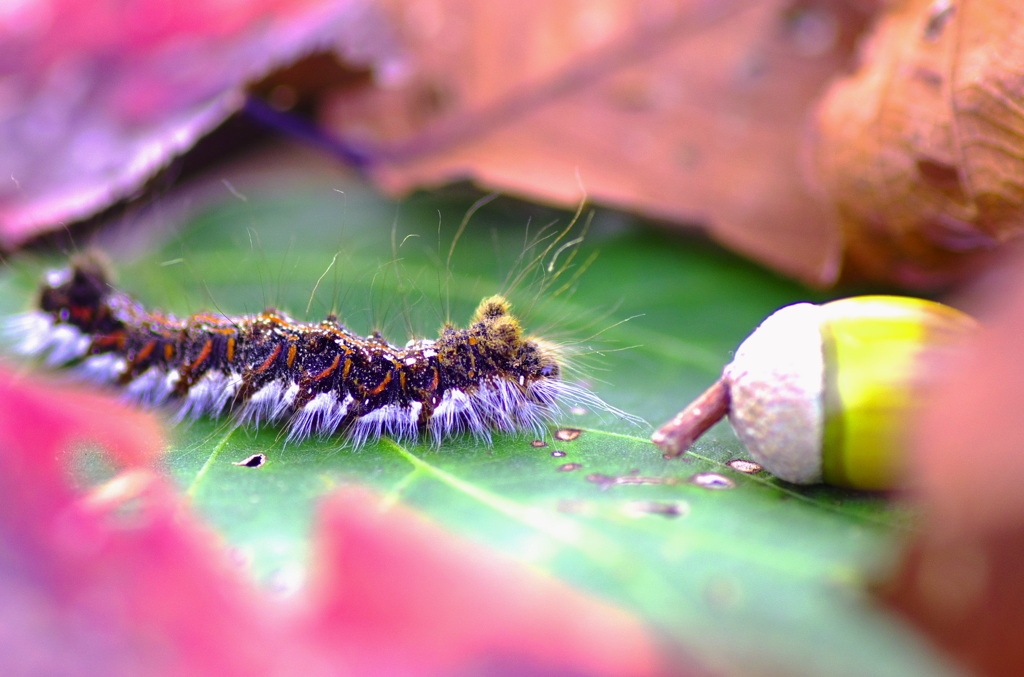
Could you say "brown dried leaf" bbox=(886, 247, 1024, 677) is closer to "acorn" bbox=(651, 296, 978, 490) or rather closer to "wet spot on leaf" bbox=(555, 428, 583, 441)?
"acorn" bbox=(651, 296, 978, 490)

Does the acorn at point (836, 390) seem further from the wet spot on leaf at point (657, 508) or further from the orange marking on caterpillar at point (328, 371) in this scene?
the orange marking on caterpillar at point (328, 371)

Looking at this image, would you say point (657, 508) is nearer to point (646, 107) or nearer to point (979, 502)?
point (979, 502)

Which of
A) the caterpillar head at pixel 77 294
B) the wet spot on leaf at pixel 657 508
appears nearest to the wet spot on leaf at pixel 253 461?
the wet spot on leaf at pixel 657 508

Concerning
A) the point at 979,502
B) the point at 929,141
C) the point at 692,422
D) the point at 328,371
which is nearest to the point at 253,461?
the point at 328,371

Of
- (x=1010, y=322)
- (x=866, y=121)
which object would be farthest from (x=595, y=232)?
(x=1010, y=322)

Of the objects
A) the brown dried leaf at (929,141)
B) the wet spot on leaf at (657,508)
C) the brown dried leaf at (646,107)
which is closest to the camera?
the wet spot on leaf at (657,508)

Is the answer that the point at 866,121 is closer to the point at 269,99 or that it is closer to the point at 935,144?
the point at 935,144
